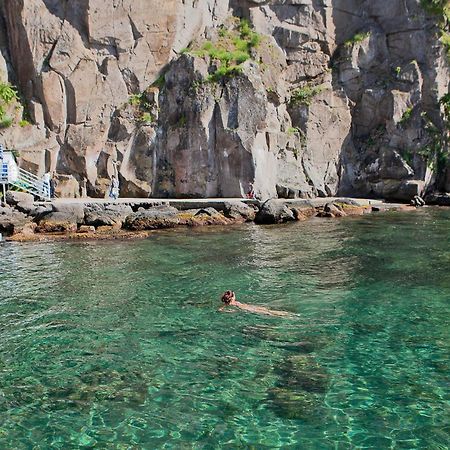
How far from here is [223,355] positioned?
8555 mm

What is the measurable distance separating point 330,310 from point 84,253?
10922 mm

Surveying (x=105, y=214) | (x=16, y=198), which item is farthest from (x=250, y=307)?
(x=16, y=198)

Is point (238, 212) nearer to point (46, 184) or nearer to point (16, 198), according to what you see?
point (46, 184)

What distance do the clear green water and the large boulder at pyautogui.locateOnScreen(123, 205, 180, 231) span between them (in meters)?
8.47

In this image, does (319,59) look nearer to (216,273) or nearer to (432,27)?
(432,27)

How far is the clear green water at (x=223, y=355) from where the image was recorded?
6.21 metres

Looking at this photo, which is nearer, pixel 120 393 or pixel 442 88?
pixel 120 393

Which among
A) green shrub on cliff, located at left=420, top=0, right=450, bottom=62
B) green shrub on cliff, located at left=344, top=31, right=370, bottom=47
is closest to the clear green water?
green shrub on cliff, located at left=344, top=31, right=370, bottom=47

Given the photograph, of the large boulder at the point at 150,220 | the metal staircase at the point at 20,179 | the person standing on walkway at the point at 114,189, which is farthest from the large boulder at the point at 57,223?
the person standing on walkway at the point at 114,189

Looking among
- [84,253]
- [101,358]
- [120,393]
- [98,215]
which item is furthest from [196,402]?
[98,215]

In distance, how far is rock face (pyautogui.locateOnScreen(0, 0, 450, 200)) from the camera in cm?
3438

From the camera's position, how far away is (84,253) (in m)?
18.7

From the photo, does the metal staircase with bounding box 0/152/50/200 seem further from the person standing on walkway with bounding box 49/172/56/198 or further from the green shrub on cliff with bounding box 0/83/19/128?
the green shrub on cliff with bounding box 0/83/19/128

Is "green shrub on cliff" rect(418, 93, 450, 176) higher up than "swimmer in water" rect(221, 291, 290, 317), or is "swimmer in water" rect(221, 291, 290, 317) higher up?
"green shrub on cliff" rect(418, 93, 450, 176)
